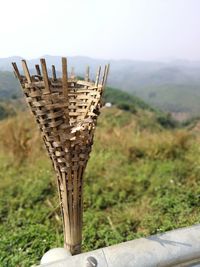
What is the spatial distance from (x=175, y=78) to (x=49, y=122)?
1531 cm

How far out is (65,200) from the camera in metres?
1.65

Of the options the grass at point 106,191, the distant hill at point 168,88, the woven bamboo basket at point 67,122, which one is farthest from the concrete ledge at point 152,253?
the distant hill at point 168,88

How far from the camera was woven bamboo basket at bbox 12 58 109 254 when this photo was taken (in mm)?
1420

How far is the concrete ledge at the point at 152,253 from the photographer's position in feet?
4.67

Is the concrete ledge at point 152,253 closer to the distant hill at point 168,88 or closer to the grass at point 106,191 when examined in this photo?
the grass at point 106,191

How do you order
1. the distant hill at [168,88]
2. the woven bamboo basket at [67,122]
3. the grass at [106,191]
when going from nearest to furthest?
the woven bamboo basket at [67,122], the grass at [106,191], the distant hill at [168,88]

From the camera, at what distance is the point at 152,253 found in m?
1.48

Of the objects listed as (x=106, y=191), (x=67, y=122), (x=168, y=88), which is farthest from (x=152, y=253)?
(x=168, y=88)

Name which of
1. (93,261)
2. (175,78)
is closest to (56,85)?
(93,261)

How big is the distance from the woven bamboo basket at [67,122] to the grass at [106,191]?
2.77ft

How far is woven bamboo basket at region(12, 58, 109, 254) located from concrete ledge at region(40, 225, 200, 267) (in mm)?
301

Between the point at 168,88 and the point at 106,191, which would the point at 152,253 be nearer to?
the point at 106,191

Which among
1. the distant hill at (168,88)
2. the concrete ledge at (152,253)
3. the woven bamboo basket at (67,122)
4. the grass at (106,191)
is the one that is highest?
the woven bamboo basket at (67,122)

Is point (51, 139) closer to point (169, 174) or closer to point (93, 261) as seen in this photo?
point (93, 261)
